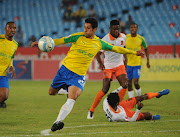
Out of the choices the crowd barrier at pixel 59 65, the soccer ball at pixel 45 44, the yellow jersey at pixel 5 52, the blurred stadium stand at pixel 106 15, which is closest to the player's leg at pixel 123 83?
the yellow jersey at pixel 5 52

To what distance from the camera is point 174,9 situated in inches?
1081

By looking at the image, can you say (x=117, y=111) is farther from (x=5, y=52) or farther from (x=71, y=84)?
(x=5, y=52)

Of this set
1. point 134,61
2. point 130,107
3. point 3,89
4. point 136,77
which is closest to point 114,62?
point 130,107

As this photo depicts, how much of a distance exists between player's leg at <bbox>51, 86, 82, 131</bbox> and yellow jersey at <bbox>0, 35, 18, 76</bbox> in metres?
2.35

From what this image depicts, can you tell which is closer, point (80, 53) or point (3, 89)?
point (80, 53)

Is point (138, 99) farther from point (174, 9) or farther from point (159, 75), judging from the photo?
point (174, 9)

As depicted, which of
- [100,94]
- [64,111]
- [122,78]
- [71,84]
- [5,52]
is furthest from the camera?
[122,78]

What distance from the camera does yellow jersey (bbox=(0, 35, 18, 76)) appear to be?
28.0ft

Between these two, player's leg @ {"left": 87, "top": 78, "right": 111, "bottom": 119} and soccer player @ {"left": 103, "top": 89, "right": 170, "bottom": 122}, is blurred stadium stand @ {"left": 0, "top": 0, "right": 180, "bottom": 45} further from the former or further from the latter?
soccer player @ {"left": 103, "top": 89, "right": 170, "bottom": 122}

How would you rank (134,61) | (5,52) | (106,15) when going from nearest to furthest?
(5,52)
(134,61)
(106,15)

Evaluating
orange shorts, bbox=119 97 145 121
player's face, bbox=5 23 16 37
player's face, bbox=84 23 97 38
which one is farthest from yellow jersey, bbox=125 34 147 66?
player's face, bbox=84 23 97 38

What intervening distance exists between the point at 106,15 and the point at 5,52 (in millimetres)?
20470

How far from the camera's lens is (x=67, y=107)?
255 inches

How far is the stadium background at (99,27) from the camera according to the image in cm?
2145
